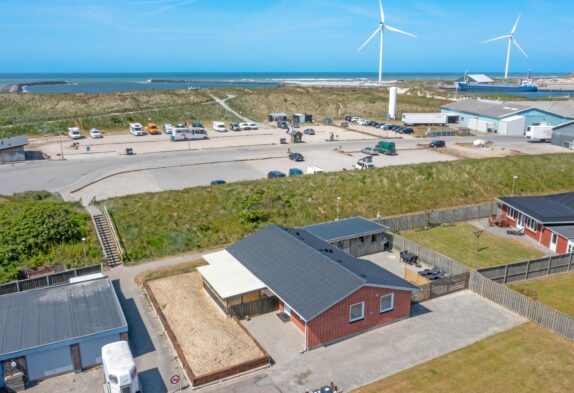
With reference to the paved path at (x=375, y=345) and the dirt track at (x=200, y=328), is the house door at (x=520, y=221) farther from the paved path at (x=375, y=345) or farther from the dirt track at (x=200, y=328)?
the dirt track at (x=200, y=328)

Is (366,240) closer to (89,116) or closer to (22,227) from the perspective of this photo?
(22,227)

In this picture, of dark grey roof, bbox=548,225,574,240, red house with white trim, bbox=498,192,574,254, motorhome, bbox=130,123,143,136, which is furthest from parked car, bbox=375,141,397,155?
motorhome, bbox=130,123,143,136

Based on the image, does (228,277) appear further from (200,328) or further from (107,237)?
(107,237)

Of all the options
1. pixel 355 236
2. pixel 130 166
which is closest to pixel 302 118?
pixel 130 166

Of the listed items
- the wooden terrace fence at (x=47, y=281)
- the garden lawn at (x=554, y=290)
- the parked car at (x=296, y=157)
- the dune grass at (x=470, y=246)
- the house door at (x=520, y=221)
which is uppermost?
the parked car at (x=296, y=157)

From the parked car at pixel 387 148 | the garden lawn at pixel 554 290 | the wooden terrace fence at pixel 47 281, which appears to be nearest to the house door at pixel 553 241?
the garden lawn at pixel 554 290

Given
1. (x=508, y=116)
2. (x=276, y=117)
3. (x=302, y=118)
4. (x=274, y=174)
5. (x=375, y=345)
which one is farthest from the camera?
(x=276, y=117)

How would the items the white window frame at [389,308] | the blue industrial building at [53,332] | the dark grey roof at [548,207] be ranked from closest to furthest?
the blue industrial building at [53,332], the white window frame at [389,308], the dark grey roof at [548,207]
